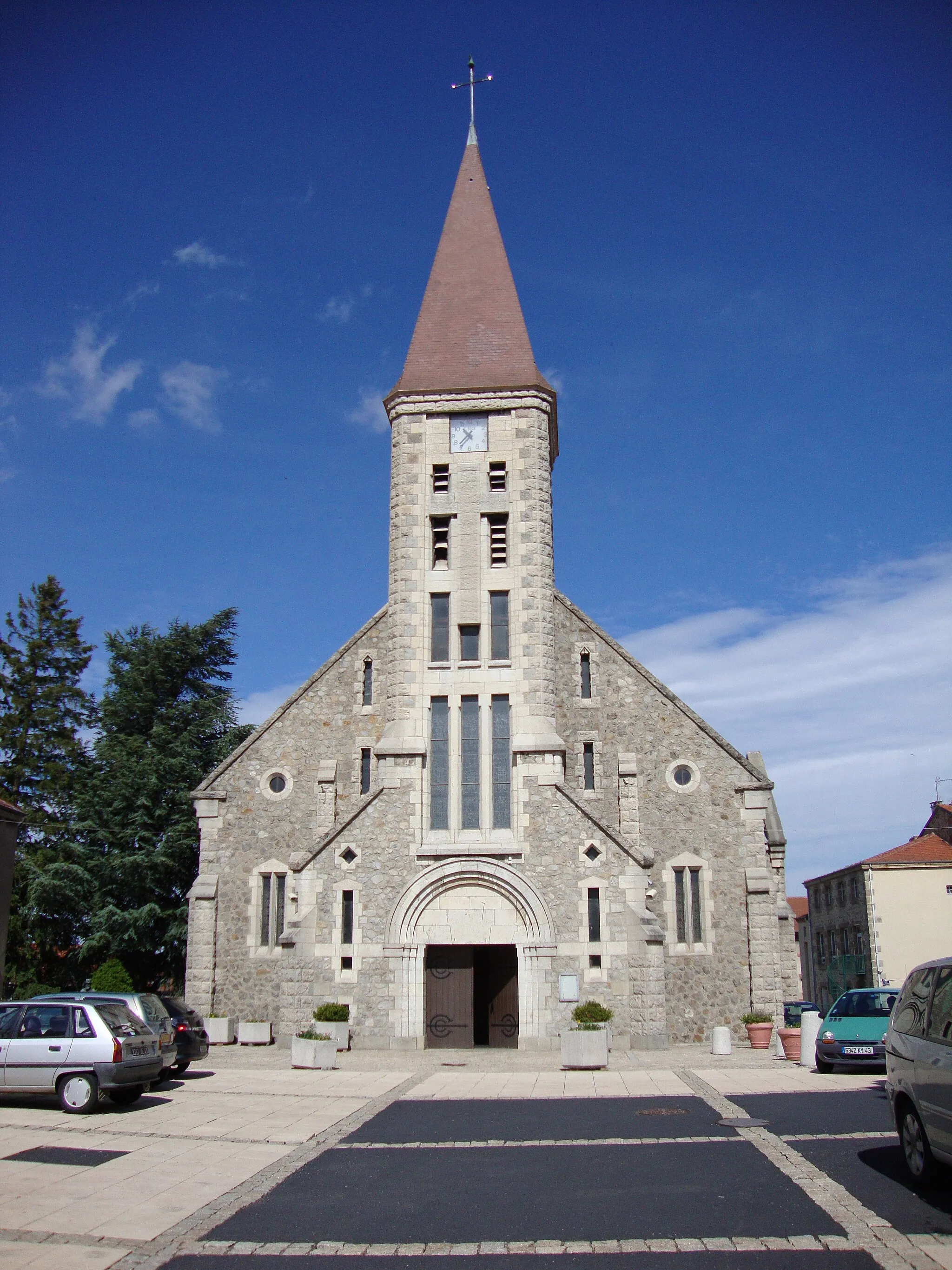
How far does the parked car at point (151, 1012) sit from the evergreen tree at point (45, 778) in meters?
15.8

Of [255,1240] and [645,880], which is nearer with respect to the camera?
[255,1240]

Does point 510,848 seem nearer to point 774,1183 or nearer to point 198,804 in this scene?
point 198,804

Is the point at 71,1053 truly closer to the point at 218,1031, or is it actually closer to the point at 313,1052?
the point at 313,1052

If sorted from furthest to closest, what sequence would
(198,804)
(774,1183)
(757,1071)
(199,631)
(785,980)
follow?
(199,631)
(198,804)
(785,980)
(757,1071)
(774,1183)

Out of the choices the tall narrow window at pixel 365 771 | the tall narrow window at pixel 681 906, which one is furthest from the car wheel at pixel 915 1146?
the tall narrow window at pixel 365 771

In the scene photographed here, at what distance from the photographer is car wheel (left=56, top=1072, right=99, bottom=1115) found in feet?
44.5

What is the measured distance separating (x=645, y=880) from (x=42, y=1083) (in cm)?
1288

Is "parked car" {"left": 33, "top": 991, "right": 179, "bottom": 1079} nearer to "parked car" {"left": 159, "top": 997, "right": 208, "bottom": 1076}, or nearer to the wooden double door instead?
"parked car" {"left": 159, "top": 997, "right": 208, "bottom": 1076}

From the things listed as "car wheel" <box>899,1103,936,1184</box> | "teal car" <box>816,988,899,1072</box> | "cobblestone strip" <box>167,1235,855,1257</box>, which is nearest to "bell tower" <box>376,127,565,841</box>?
"teal car" <box>816,988,899,1072</box>

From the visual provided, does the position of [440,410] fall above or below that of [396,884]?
above

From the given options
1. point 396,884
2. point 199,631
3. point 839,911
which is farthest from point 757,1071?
point 839,911

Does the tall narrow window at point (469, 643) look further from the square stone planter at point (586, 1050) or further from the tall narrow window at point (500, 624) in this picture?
the square stone planter at point (586, 1050)

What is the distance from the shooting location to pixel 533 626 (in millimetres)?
25016

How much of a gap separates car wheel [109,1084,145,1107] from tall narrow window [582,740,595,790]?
1374 cm
